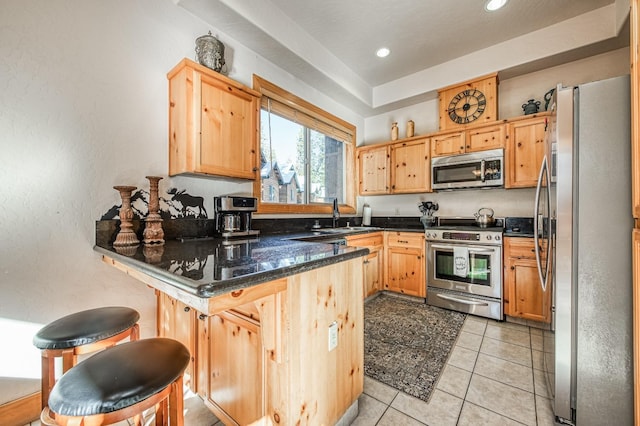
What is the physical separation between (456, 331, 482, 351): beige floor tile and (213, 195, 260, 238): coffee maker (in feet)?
6.77

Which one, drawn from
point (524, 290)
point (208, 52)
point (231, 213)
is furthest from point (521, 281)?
point (208, 52)

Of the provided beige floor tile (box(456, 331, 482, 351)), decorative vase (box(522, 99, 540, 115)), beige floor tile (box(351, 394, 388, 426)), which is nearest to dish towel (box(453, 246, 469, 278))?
beige floor tile (box(456, 331, 482, 351))

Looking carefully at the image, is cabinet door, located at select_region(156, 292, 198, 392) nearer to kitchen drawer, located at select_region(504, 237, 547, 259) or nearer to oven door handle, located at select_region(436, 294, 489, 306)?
oven door handle, located at select_region(436, 294, 489, 306)

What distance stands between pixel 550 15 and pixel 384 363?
11.9 ft

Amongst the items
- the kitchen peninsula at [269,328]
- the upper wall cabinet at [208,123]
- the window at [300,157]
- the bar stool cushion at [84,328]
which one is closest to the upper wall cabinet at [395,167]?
the window at [300,157]

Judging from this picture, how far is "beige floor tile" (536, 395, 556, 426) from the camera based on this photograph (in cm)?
137

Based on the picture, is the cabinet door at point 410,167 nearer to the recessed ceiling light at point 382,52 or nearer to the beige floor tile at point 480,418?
the recessed ceiling light at point 382,52

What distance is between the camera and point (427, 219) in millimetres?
3420

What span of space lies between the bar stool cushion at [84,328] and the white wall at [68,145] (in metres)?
0.55

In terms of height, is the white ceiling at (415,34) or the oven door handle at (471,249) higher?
the white ceiling at (415,34)

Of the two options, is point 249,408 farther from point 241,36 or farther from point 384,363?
point 241,36

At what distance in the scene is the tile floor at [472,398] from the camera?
1.40 metres

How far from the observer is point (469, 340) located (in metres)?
2.28

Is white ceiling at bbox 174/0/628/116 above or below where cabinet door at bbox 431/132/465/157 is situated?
above
